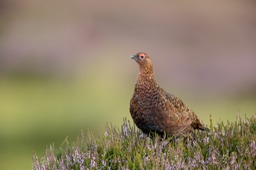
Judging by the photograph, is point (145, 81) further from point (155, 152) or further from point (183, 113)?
point (155, 152)

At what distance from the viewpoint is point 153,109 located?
20.1 ft

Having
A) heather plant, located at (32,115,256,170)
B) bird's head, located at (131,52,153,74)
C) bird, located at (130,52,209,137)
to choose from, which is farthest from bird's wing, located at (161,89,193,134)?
bird's head, located at (131,52,153,74)

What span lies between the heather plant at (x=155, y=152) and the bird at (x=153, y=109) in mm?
106

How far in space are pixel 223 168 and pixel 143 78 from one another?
1619 mm

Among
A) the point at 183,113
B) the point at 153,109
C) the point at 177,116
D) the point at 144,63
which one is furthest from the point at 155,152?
the point at 144,63

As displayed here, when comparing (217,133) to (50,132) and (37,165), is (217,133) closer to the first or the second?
(37,165)

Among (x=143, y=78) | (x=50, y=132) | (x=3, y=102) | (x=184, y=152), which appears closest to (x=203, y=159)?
(x=184, y=152)

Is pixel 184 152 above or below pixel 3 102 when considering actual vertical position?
below

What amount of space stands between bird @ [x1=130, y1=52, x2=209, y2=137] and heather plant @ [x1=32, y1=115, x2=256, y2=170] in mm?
106

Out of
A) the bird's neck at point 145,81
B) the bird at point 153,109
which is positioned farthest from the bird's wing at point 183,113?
the bird's neck at point 145,81

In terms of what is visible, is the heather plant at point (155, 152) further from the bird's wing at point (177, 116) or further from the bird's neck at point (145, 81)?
the bird's neck at point (145, 81)

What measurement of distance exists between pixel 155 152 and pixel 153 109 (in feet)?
2.61

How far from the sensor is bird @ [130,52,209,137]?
6.09 metres

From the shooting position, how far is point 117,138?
5613 millimetres
